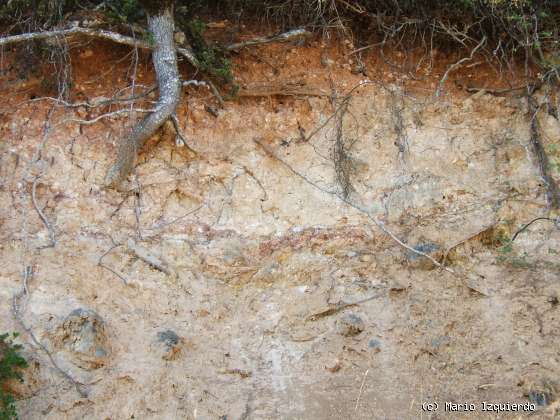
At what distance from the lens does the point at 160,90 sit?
4.62 m

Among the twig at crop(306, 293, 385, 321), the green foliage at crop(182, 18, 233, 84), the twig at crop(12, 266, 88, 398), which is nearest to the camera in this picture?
the twig at crop(12, 266, 88, 398)

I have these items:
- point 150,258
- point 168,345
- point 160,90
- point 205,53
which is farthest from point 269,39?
point 168,345

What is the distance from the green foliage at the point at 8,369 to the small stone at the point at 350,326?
74.7 inches

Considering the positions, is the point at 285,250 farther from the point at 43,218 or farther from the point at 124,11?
the point at 124,11

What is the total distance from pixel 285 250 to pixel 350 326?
73 cm

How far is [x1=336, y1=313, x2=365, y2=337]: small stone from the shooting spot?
4.19 meters

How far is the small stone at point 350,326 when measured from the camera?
13.8ft

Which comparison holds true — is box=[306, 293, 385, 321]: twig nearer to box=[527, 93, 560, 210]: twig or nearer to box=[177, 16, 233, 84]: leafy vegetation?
box=[527, 93, 560, 210]: twig

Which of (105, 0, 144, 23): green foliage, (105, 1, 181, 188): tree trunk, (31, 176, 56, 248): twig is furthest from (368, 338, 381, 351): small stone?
(105, 0, 144, 23): green foliage

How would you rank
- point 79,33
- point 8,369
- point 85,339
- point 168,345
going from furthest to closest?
point 79,33 → point 168,345 → point 85,339 → point 8,369

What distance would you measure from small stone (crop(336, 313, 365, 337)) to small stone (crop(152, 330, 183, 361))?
39.9 inches

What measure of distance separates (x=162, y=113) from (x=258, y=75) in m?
0.88

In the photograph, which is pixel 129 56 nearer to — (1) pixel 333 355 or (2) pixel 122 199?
(2) pixel 122 199

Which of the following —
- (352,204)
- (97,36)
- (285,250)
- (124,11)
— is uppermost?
(124,11)
